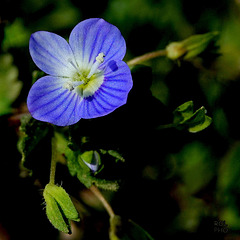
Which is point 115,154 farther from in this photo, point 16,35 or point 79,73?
point 16,35

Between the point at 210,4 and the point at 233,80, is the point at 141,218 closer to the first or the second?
the point at 233,80

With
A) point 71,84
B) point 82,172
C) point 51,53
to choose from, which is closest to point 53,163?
point 82,172

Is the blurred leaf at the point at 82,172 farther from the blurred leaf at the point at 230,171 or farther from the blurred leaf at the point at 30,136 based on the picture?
the blurred leaf at the point at 230,171

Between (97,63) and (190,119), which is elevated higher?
(97,63)

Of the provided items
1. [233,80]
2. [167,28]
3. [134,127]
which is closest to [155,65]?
[167,28]

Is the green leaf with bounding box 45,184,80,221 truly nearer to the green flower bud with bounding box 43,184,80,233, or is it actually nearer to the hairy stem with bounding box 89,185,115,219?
the green flower bud with bounding box 43,184,80,233

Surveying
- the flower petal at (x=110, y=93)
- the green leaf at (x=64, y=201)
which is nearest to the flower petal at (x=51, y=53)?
the flower petal at (x=110, y=93)

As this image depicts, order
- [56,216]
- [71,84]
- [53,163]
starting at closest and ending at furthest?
[56,216]
[71,84]
[53,163]
